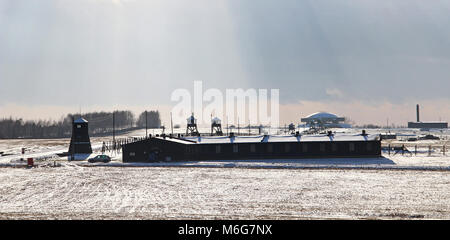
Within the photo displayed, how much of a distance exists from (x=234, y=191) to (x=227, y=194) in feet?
4.64

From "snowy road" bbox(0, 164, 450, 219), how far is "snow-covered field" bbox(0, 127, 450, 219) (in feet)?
0.18

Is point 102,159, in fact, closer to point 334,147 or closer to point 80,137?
point 80,137

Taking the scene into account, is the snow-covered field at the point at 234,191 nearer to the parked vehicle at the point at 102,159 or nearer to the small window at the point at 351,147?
the parked vehicle at the point at 102,159

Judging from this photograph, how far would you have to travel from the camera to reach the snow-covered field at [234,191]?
27.8m

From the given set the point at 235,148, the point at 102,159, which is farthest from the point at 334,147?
the point at 102,159

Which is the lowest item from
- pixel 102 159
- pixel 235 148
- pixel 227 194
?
pixel 227 194

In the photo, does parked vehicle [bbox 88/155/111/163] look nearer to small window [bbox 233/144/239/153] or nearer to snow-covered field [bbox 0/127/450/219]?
snow-covered field [bbox 0/127/450/219]

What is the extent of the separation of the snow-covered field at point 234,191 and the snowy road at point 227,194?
0.06m

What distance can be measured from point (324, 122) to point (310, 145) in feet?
462

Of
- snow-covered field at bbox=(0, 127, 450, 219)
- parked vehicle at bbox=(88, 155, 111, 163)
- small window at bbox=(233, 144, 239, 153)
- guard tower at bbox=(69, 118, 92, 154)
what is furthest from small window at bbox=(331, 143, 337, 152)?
guard tower at bbox=(69, 118, 92, 154)

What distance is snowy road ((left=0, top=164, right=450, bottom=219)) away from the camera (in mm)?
27672

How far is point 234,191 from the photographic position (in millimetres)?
35438
